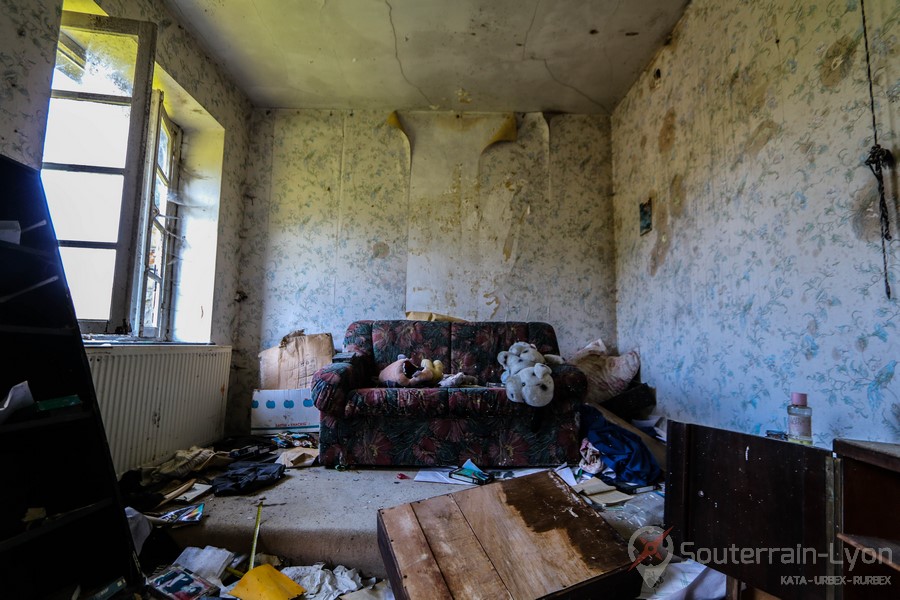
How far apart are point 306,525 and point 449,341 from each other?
1.60 metres

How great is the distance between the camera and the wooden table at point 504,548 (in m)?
1.05

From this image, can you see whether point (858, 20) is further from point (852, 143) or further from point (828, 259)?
point (828, 259)

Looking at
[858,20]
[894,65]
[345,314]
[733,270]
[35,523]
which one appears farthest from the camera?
[345,314]

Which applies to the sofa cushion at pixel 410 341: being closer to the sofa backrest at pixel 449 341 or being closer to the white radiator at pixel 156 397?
the sofa backrest at pixel 449 341

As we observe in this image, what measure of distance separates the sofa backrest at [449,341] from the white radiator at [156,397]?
954 mm

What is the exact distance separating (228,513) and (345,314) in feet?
6.13

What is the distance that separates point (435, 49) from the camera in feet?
8.80


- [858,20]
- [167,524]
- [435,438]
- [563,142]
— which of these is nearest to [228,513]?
[167,524]

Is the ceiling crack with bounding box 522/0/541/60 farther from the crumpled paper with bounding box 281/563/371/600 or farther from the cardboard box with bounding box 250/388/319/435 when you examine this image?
the crumpled paper with bounding box 281/563/371/600

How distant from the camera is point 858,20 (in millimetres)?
1386

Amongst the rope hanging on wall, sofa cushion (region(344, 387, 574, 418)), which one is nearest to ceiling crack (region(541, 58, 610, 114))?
the rope hanging on wall

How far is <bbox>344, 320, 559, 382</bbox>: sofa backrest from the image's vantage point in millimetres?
2793

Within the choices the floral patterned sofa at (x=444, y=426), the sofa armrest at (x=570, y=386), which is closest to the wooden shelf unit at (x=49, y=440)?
the floral patterned sofa at (x=444, y=426)

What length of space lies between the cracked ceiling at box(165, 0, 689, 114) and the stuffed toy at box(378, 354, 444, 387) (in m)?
2.20
